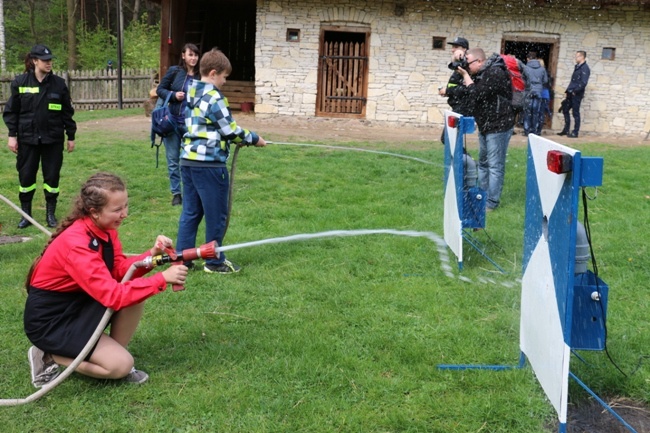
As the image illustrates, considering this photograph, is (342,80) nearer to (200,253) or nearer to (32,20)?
(200,253)

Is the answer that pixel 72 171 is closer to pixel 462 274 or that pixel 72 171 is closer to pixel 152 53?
pixel 462 274

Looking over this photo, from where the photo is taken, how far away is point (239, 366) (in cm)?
427

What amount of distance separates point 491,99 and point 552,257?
196 inches

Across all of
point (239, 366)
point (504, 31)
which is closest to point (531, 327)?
point (239, 366)

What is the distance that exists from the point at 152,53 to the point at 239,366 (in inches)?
1165

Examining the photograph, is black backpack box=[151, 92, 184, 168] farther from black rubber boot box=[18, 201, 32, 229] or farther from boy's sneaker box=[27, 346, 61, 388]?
boy's sneaker box=[27, 346, 61, 388]

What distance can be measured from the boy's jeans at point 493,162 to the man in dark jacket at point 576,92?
33.6 ft

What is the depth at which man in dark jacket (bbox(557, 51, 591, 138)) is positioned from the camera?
57.4 ft

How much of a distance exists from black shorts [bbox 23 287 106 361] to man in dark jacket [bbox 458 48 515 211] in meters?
5.45

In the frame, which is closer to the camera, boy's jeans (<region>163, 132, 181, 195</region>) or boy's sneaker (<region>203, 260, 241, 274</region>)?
boy's sneaker (<region>203, 260, 241, 274</region>)

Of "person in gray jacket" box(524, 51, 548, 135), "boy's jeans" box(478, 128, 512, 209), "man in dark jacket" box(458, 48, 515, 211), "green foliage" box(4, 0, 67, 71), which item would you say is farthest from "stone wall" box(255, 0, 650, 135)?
"green foliage" box(4, 0, 67, 71)

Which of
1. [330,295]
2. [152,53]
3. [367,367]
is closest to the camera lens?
[367,367]

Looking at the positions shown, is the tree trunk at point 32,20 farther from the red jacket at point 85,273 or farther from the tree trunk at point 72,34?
the red jacket at point 85,273

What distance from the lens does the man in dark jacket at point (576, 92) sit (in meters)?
17.5
